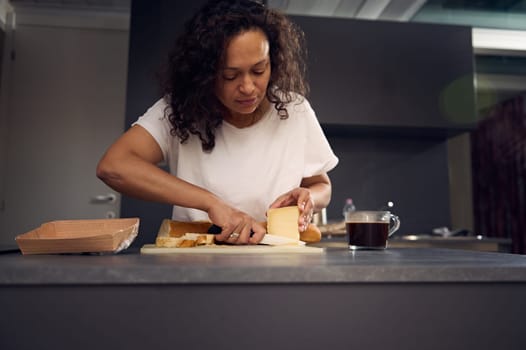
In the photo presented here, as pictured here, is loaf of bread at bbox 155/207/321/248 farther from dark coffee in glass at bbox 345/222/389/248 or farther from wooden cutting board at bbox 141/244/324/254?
dark coffee in glass at bbox 345/222/389/248

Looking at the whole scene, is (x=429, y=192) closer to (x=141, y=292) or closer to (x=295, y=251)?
(x=295, y=251)

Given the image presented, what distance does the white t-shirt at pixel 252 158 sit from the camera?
136cm

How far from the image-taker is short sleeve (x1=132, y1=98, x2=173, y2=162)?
1.30 meters

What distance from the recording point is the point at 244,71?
1.21 m

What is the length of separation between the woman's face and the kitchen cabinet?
2.49 ft

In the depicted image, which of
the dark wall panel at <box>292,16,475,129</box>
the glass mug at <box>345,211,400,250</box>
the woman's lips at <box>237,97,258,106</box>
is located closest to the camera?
the glass mug at <box>345,211,400,250</box>

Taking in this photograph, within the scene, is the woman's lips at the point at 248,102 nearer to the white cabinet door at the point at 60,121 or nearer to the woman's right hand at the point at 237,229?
the woman's right hand at the point at 237,229

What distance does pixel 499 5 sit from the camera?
11.6 feet

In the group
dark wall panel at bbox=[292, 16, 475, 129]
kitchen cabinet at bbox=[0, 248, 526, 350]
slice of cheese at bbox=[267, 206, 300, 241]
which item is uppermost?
dark wall panel at bbox=[292, 16, 475, 129]

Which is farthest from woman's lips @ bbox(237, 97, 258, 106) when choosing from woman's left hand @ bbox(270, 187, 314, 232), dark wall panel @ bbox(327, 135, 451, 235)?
dark wall panel @ bbox(327, 135, 451, 235)

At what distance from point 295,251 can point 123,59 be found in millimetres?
3236

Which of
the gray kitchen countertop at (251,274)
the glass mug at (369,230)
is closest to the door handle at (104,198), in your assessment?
the glass mug at (369,230)

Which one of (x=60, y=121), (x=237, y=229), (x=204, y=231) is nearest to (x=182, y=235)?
(x=204, y=231)

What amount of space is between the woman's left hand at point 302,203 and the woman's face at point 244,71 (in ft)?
0.92
